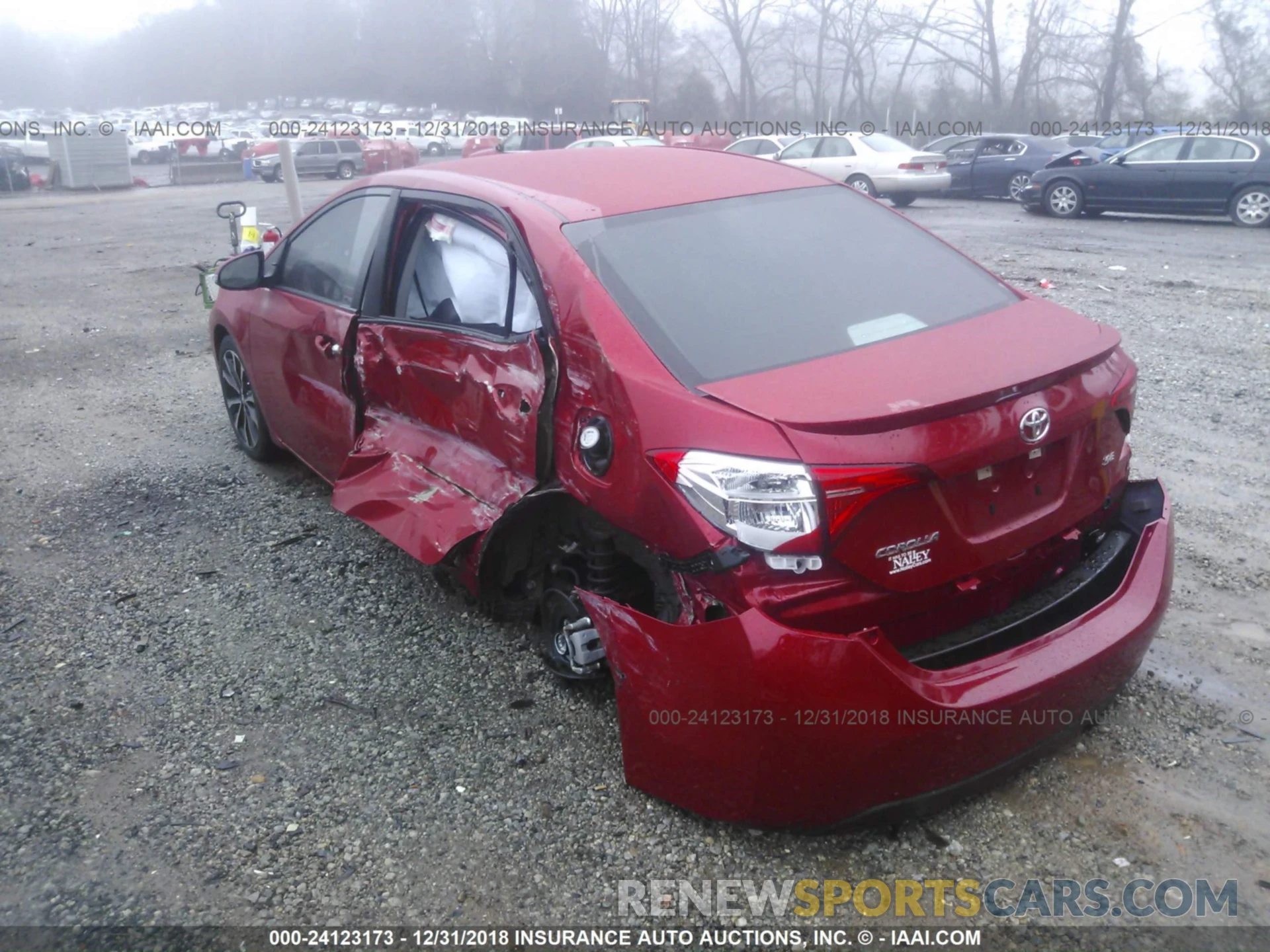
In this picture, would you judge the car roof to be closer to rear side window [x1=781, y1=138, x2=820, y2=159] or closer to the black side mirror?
the black side mirror

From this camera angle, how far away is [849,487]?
2309 mm

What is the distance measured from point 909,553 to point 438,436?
1.84m

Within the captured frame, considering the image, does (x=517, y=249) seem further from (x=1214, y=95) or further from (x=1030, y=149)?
(x=1214, y=95)

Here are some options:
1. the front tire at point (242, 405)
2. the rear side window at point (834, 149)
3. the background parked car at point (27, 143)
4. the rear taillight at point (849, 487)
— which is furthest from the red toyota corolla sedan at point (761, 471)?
the background parked car at point (27, 143)

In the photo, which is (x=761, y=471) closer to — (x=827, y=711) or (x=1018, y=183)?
(x=827, y=711)

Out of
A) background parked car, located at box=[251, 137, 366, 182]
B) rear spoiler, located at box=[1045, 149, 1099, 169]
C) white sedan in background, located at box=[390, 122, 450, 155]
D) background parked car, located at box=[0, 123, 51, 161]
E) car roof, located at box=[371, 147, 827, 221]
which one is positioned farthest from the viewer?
white sedan in background, located at box=[390, 122, 450, 155]

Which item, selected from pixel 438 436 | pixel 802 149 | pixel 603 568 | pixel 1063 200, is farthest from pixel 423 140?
pixel 603 568

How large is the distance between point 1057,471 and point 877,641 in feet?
2.48

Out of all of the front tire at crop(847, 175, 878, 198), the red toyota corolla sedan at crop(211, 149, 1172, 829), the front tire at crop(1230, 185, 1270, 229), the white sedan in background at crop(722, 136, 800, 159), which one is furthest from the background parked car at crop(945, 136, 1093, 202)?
the red toyota corolla sedan at crop(211, 149, 1172, 829)

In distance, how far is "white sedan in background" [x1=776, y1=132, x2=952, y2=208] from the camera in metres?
18.7

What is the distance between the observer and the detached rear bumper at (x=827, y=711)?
7.55ft

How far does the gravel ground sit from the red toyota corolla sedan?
0.26 meters

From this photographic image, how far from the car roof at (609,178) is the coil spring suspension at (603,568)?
1024 mm

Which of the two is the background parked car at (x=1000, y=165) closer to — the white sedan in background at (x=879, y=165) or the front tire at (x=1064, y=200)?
the white sedan in background at (x=879, y=165)
